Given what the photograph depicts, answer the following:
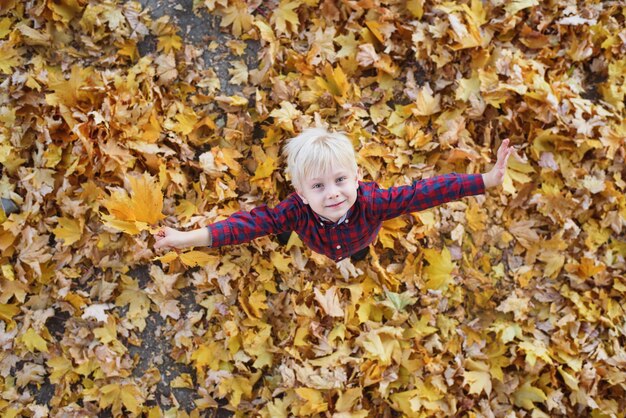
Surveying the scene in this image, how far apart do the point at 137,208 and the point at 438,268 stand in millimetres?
1924

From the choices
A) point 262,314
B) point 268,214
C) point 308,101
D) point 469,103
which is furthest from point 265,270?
point 469,103

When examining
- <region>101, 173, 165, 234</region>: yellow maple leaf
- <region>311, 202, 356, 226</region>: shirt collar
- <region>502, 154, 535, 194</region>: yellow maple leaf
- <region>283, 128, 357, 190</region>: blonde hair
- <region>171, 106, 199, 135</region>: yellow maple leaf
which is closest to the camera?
<region>283, 128, 357, 190</region>: blonde hair

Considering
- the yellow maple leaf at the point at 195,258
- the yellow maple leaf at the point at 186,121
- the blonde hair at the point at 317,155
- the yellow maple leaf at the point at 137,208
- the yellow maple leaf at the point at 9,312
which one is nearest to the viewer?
the blonde hair at the point at 317,155

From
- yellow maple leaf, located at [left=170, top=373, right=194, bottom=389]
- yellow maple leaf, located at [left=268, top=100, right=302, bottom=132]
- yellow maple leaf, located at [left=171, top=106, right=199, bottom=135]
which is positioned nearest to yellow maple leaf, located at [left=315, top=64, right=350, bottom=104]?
yellow maple leaf, located at [left=268, top=100, right=302, bottom=132]

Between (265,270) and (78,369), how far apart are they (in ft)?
4.17

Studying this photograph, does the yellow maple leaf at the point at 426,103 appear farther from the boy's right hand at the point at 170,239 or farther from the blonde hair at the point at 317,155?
the boy's right hand at the point at 170,239

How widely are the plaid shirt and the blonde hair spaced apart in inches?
8.7

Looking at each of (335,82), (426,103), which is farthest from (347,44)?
(426,103)

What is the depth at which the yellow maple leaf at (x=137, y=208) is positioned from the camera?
311cm

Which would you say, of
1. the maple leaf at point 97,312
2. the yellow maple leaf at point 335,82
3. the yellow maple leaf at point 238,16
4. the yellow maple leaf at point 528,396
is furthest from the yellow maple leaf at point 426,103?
the maple leaf at point 97,312

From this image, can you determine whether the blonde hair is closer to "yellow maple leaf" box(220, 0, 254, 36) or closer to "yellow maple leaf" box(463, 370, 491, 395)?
"yellow maple leaf" box(220, 0, 254, 36)

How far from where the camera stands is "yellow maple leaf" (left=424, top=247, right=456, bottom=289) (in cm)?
364

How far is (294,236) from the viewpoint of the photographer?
11.7ft

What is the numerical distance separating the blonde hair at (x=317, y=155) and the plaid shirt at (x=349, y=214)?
22cm
